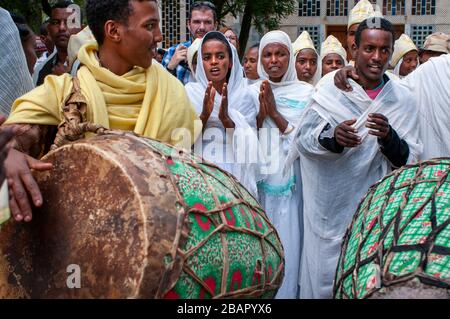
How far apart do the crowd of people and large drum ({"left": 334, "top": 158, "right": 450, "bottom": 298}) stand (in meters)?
0.90

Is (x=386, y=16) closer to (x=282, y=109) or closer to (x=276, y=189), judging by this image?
(x=282, y=109)

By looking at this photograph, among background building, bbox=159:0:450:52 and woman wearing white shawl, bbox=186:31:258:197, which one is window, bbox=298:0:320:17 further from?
woman wearing white shawl, bbox=186:31:258:197

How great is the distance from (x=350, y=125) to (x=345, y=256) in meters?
1.69

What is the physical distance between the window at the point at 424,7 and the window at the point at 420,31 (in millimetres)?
383

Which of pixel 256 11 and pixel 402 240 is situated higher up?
pixel 256 11

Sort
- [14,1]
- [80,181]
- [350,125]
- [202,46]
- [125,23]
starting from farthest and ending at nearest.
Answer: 1. [14,1]
2. [202,46]
3. [350,125]
4. [125,23]
5. [80,181]

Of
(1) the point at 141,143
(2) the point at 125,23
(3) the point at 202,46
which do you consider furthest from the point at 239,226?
(3) the point at 202,46

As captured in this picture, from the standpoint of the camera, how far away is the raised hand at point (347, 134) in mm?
4512

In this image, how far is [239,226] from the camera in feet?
9.25

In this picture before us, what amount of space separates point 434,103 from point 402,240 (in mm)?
2201

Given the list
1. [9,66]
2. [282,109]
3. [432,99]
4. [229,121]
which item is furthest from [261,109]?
[9,66]

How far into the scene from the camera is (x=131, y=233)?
2428 millimetres
